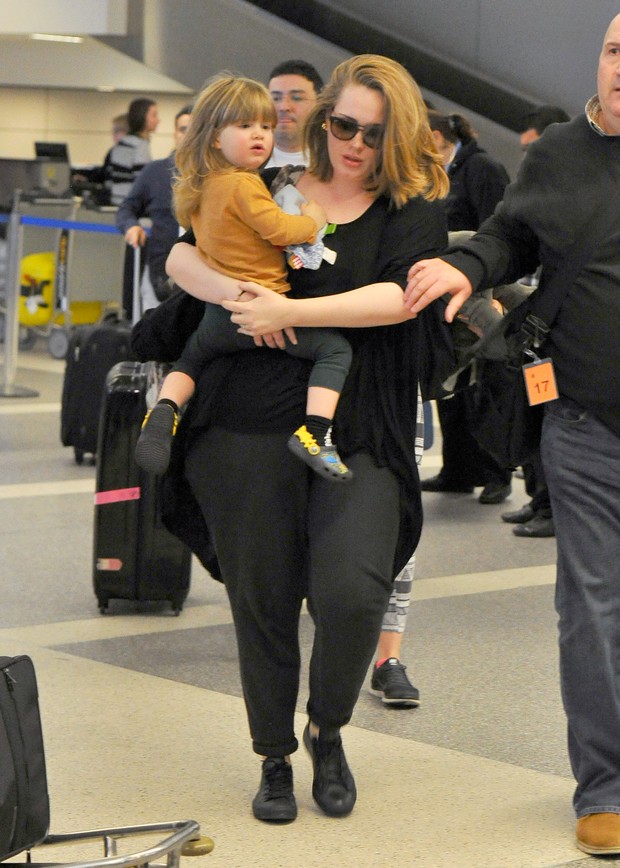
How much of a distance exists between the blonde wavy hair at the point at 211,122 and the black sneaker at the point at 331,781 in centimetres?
113

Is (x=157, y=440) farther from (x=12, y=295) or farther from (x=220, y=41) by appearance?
(x=220, y=41)

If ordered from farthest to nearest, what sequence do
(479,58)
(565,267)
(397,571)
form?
(479,58)
(397,571)
(565,267)

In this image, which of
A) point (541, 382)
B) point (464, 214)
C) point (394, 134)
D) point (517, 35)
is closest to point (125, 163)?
point (517, 35)

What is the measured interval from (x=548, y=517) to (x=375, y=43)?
8.28m

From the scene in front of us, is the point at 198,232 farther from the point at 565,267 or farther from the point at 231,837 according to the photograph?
the point at 231,837

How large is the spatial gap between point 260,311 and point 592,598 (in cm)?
84

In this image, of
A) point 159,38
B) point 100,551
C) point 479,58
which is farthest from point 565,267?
point 159,38

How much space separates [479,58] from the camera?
41.8 ft

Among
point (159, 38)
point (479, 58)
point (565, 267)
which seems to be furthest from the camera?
point (159, 38)

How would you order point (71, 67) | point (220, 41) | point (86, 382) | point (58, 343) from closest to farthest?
point (86, 382)
point (58, 343)
point (220, 41)
point (71, 67)

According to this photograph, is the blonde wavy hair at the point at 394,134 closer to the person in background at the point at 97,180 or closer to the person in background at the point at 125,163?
the person in background at the point at 125,163

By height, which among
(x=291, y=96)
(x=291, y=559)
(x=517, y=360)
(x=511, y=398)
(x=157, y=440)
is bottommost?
(x=291, y=559)

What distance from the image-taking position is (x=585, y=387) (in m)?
2.81

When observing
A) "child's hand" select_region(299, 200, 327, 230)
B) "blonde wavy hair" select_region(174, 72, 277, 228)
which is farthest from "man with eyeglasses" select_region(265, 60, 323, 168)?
"child's hand" select_region(299, 200, 327, 230)
